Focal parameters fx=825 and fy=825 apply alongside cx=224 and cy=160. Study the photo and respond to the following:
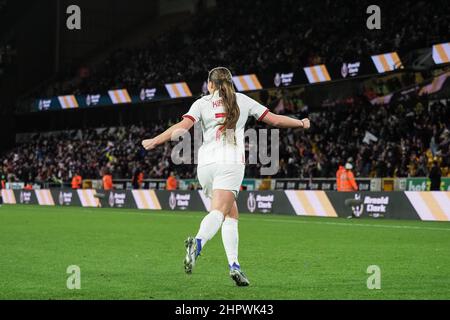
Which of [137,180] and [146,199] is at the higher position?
[137,180]

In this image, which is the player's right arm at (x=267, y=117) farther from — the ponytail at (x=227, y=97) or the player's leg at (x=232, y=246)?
the player's leg at (x=232, y=246)

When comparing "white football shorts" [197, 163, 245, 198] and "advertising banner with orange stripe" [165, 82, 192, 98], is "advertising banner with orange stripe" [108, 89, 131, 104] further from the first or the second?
"white football shorts" [197, 163, 245, 198]

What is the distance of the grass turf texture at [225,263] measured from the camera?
27.7 ft

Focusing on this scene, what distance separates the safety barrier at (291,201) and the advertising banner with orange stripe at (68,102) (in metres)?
11.9

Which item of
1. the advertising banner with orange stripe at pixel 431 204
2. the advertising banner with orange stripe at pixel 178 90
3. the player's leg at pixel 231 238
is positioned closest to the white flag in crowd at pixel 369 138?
the advertising banner with orange stripe at pixel 431 204

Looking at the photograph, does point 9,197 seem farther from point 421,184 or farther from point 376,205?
point 376,205

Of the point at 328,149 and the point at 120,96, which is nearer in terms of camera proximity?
the point at 328,149

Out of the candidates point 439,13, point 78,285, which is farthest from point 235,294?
point 439,13

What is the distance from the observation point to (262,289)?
8.65 m

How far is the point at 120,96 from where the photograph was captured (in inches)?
2050

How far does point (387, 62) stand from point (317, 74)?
4816 millimetres

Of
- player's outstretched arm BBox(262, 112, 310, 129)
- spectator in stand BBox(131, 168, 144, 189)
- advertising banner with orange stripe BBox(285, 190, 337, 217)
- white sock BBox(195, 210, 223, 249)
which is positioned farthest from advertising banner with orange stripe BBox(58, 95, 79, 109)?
white sock BBox(195, 210, 223, 249)

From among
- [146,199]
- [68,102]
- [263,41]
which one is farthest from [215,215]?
[68,102]
